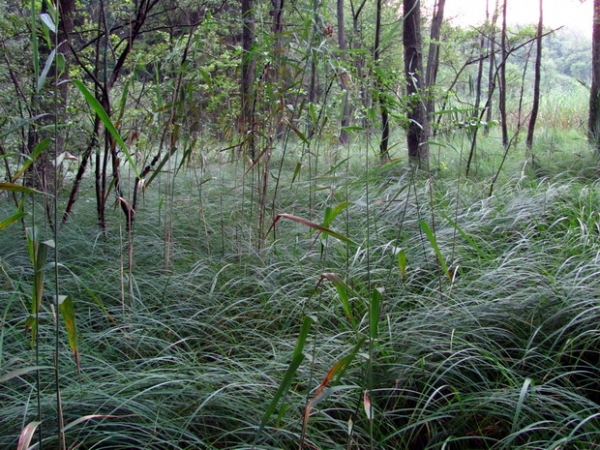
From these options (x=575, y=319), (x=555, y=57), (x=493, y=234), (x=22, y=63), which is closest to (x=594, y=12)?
(x=493, y=234)

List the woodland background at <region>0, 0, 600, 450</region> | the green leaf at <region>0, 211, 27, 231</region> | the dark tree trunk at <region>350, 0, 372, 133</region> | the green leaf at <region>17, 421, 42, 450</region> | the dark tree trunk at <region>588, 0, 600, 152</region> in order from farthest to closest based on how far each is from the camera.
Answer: the dark tree trunk at <region>588, 0, 600, 152</region> → the dark tree trunk at <region>350, 0, 372, 133</region> → the woodland background at <region>0, 0, 600, 450</region> → the green leaf at <region>0, 211, 27, 231</region> → the green leaf at <region>17, 421, 42, 450</region>

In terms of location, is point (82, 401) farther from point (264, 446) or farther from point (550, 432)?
point (550, 432)

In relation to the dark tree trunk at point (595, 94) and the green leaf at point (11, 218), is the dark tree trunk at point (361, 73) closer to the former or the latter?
the green leaf at point (11, 218)

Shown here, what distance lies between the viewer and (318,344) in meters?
1.88

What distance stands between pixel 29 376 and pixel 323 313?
3.51 ft

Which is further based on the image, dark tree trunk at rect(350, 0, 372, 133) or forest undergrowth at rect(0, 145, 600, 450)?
dark tree trunk at rect(350, 0, 372, 133)

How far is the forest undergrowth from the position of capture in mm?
1422

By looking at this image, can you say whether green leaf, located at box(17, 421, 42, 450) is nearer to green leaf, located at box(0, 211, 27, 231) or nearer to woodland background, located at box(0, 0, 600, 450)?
woodland background, located at box(0, 0, 600, 450)

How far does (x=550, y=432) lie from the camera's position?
1.52 m

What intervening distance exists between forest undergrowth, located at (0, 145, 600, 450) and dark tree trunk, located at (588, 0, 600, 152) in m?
2.92

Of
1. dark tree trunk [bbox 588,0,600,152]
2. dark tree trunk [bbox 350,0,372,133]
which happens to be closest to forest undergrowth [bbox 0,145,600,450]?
dark tree trunk [bbox 350,0,372,133]

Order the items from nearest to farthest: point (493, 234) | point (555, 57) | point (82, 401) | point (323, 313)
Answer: point (82, 401)
point (323, 313)
point (493, 234)
point (555, 57)

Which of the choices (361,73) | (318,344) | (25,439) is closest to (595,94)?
(361,73)

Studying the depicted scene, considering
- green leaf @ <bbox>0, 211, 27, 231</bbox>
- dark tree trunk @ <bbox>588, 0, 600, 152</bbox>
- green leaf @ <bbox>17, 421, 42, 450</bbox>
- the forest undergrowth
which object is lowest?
the forest undergrowth
